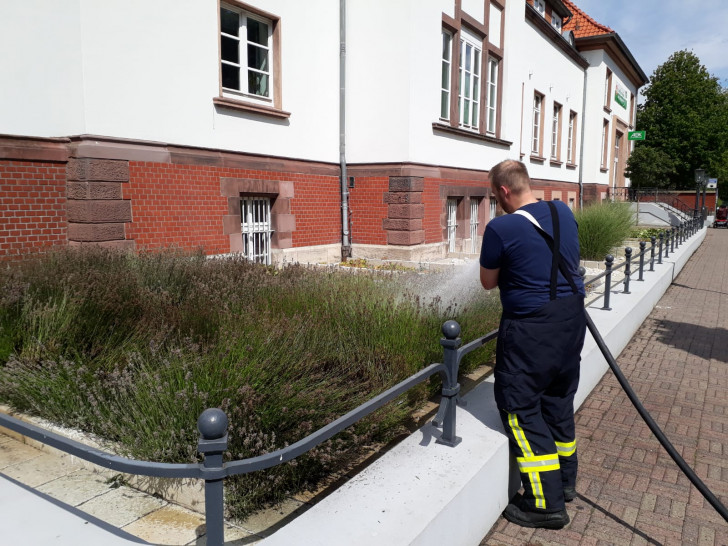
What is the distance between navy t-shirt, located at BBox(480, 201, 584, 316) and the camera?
3184 mm

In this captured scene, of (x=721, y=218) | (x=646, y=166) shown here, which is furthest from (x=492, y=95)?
(x=721, y=218)

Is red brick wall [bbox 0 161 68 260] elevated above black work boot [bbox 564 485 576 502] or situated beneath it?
elevated above

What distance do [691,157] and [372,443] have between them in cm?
5036

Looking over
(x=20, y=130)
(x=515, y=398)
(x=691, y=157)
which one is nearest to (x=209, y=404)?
(x=515, y=398)

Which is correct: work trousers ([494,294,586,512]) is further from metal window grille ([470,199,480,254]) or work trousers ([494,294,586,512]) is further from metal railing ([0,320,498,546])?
metal window grille ([470,199,480,254])

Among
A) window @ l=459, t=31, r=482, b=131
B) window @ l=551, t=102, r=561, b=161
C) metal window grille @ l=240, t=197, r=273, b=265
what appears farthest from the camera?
window @ l=551, t=102, r=561, b=161

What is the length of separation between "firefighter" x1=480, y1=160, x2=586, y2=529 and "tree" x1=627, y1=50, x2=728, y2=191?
4658 centimetres

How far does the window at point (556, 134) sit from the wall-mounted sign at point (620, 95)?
8593 millimetres

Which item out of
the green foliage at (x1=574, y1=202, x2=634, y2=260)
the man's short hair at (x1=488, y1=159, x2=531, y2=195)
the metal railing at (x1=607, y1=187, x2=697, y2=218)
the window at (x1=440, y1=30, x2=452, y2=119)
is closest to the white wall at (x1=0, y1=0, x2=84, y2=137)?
the man's short hair at (x1=488, y1=159, x2=531, y2=195)

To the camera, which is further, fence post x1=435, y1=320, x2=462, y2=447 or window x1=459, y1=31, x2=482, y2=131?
window x1=459, y1=31, x2=482, y2=131

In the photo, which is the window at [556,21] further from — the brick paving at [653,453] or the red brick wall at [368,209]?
the brick paving at [653,453]

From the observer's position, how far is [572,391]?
3.56m

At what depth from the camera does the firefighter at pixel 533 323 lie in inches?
126

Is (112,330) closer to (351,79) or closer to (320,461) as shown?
(320,461)
